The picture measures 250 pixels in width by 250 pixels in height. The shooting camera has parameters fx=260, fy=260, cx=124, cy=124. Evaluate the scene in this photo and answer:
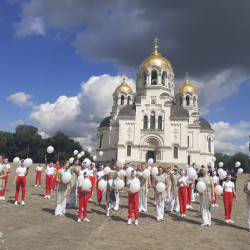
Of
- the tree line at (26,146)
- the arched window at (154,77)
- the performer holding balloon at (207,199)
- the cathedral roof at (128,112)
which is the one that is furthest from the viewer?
the tree line at (26,146)

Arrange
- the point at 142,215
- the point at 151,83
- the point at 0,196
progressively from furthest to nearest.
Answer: the point at 151,83 < the point at 0,196 < the point at 142,215

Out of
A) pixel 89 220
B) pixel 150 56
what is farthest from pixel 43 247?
pixel 150 56

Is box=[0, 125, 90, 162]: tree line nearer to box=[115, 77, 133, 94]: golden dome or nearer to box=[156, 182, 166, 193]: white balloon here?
box=[115, 77, 133, 94]: golden dome

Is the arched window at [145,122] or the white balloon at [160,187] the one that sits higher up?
the arched window at [145,122]

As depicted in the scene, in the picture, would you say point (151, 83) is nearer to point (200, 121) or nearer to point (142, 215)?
point (200, 121)

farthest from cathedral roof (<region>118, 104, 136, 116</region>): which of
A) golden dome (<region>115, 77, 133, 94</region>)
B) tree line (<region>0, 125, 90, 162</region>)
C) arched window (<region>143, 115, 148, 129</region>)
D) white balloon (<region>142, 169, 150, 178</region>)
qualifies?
white balloon (<region>142, 169, 150, 178</region>)

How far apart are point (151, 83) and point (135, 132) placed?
10899 millimetres

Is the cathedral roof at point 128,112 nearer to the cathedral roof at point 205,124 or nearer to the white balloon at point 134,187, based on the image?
the cathedral roof at point 205,124

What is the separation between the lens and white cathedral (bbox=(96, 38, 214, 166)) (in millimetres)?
44688

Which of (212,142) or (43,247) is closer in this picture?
(43,247)

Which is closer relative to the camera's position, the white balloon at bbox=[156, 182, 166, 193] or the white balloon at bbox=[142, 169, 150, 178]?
the white balloon at bbox=[156, 182, 166, 193]

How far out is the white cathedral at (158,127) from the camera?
147 ft

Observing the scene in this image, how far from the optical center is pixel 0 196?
11.9m

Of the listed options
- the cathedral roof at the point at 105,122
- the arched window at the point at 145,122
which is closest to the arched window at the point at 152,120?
the arched window at the point at 145,122
